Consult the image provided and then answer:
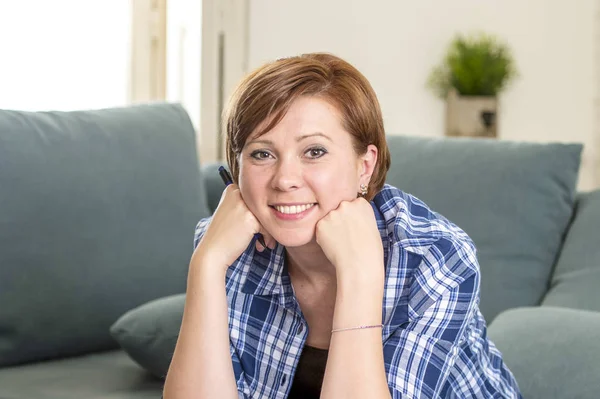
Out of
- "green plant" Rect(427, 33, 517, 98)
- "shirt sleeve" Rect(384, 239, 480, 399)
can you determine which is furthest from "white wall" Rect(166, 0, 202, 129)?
"shirt sleeve" Rect(384, 239, 480, 399)

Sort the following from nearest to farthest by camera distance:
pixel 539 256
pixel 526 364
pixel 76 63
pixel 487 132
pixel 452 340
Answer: pixel 452 340 < pixel 526 364 < pixel 539 256 < pixel 76 63 < pixel 487 132

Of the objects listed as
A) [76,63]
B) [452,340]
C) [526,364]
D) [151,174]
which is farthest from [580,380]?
[76,63]

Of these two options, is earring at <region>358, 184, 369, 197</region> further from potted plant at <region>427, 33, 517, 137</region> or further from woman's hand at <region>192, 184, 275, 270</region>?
potted plant at <region>427, 33, 517, 137</region>

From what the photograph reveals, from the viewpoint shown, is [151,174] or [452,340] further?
[151,174]

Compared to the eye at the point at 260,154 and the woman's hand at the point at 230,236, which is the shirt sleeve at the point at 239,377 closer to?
the woman's hand at the point at 230,236

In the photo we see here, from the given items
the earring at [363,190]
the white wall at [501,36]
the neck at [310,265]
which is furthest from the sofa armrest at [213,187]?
the white wall at [501,36]

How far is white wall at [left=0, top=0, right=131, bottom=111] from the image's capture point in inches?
130

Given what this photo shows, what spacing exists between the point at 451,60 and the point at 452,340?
11.1 ft

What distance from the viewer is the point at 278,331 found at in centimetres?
164

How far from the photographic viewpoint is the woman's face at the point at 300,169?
1.47 m

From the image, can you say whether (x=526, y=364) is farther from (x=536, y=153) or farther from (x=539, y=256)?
(x=536, y=153)

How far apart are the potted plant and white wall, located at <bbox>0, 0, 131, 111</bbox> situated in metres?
1.83

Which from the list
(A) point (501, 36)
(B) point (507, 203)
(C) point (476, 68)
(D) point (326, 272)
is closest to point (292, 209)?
(D) point (326, 272)

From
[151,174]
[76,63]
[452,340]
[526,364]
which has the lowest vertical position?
[526,364]
